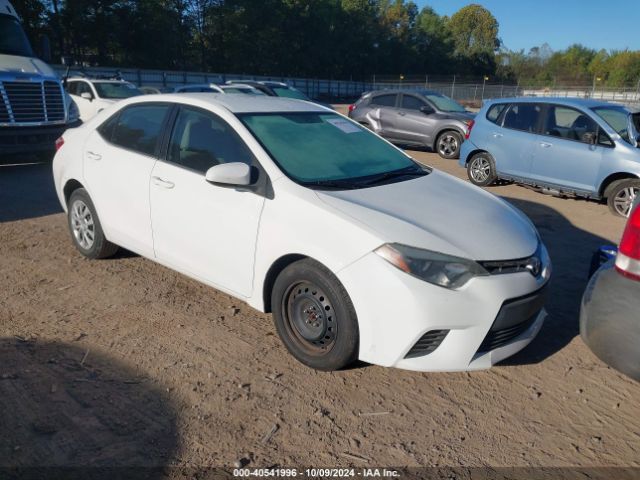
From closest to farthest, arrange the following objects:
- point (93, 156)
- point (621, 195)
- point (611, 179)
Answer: point (93, 156) < point (621, 195) < point (611, 179)

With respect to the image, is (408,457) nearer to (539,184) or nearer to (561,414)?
(561,414)

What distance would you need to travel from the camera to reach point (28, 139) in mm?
9164

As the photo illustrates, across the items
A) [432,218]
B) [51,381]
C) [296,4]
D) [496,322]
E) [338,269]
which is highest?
[296,4]

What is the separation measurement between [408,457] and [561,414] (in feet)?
3.31

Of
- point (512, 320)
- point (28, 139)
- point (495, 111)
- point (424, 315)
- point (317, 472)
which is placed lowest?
point (317, 472)

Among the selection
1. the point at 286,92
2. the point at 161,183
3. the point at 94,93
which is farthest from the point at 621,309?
the point at 286,92

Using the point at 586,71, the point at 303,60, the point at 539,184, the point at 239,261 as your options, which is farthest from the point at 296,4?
the point at 239,261

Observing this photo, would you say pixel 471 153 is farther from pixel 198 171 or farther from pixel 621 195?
pixel 198 171

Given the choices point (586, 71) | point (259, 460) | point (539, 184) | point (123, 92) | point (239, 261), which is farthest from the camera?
point (586, 71)

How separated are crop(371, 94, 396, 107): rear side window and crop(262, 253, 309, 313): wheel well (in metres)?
11.0

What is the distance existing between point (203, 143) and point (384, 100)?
10.7 meters

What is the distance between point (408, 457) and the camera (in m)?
2.54

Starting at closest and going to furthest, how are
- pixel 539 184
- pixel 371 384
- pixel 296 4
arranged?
pixel 371 384 < pixel 539 184 < pixel 296 4

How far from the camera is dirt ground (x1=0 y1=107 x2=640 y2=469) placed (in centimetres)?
255
